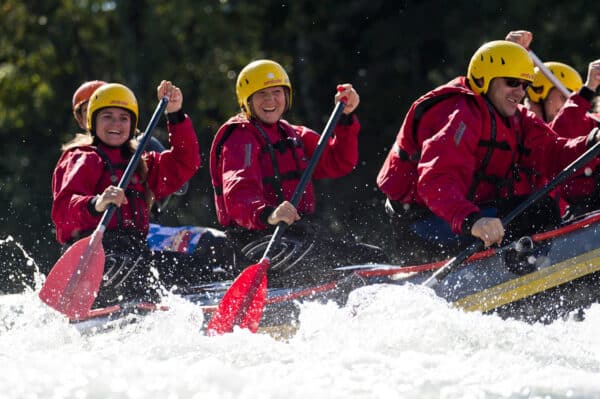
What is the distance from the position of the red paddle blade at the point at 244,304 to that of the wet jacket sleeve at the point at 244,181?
1.22 feet

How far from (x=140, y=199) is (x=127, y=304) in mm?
902

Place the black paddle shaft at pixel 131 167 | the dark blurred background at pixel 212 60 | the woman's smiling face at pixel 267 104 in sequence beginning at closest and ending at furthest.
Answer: the black paddle shaft at pixel 131 167
the woman's smiling face at pixel 267 104
the dark blurred background at pixel 212 60

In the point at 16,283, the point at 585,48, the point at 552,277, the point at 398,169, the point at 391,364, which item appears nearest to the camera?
the point at 391,364

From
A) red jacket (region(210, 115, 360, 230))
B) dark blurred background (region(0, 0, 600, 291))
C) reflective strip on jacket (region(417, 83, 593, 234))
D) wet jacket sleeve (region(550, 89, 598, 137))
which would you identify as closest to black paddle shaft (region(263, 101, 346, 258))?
red jacket (region(210, 115, 360, 230))

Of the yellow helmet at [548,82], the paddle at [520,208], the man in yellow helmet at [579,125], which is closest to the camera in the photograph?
the paddle at [520,208]

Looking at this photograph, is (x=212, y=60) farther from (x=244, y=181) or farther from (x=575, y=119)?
(x=244, y=181)

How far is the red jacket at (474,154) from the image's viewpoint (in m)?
6.42

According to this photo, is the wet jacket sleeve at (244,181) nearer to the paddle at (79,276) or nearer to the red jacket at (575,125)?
the paddle at (79,276)

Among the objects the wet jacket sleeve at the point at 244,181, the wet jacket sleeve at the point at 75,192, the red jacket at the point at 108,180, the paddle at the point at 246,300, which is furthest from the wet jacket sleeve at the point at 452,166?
the wet jacket sleeve at the point at 75,192

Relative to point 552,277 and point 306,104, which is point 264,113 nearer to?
point 552,277

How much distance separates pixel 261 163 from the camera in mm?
7340

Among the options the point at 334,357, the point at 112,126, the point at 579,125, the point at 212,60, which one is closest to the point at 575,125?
the point at 579,125

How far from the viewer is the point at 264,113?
7555 mm

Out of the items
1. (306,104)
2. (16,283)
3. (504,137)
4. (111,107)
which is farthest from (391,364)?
(306,104)
